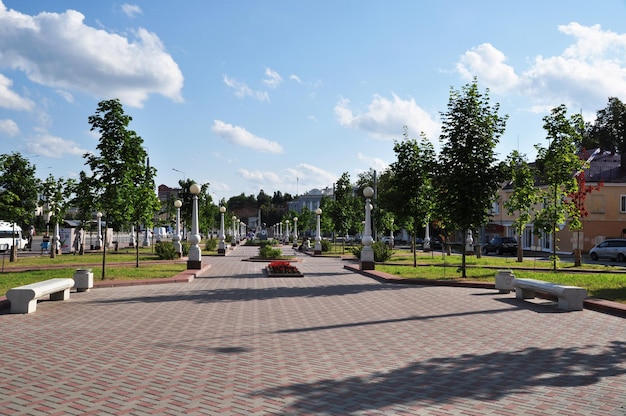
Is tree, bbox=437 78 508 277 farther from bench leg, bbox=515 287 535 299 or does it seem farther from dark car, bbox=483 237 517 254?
dark car, bbox=483 237 517 254

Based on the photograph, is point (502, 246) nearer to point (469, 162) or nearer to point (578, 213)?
point (578, 213)

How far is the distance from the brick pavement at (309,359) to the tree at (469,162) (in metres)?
6.67

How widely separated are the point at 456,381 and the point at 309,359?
1948 millimetres

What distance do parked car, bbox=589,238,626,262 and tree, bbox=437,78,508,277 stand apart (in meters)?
22.9

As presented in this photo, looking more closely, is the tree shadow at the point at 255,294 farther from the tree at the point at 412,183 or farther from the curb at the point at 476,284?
the tree at the point at 412,183

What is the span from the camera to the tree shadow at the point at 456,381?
5516 millimetres

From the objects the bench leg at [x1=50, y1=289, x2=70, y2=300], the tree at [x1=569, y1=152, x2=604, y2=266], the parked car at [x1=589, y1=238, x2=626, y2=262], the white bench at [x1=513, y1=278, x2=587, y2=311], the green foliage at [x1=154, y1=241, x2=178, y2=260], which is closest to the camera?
the white bench at [x1=513, y1=278, x2=587, y2=311]

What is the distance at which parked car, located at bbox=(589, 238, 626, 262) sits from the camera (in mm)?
37094

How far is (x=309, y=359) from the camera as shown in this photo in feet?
23.7

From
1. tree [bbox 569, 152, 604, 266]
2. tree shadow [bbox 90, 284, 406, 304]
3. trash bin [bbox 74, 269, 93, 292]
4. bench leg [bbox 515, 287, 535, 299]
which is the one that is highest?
tree [bbox 569, 152, 604, 266]

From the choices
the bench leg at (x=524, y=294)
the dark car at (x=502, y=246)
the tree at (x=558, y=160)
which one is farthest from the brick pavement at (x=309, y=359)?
the dark car at (x=502, y=246)

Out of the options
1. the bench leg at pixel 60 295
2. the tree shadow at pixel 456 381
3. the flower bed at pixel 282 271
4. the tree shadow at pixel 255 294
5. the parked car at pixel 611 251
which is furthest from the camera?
the parked car at pixel 611 251

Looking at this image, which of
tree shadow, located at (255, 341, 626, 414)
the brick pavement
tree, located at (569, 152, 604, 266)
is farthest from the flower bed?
tree shadow, located at (255, 341, 626, 414)

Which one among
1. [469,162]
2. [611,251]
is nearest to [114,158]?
[469,162]
